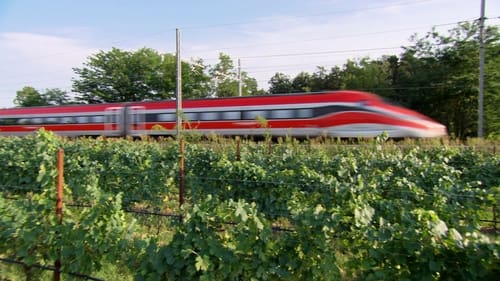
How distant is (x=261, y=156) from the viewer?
8.12m

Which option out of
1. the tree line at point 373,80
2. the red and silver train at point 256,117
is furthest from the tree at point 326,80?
the red and silver train at point 256,117

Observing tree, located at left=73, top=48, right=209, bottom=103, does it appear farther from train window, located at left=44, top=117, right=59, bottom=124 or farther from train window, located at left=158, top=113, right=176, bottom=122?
train window, located at left=158, top=113, right=176, bottom=122

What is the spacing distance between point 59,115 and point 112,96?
858 inches

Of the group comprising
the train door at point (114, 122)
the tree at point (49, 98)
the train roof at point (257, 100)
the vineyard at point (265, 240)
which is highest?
the tree at point (49, 98)

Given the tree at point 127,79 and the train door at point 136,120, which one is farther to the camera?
the tree at point 127,79

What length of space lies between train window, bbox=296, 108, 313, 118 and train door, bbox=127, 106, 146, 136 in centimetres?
1021

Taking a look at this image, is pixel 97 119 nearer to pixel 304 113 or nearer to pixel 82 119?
pixel 82 119

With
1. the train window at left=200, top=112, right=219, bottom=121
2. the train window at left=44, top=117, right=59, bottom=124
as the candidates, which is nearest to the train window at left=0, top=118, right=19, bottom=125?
the train window at left=44, top=117, right=59, bottom=124

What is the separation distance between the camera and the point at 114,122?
24969mm

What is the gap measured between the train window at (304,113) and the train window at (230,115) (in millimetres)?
3389

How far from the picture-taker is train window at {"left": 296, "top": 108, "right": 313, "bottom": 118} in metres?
18.6

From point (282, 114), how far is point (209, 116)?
4571 millimetres

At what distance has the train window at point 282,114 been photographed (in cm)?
1916

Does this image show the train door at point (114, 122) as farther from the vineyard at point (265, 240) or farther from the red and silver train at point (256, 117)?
the vineyard at point (265, 240)
